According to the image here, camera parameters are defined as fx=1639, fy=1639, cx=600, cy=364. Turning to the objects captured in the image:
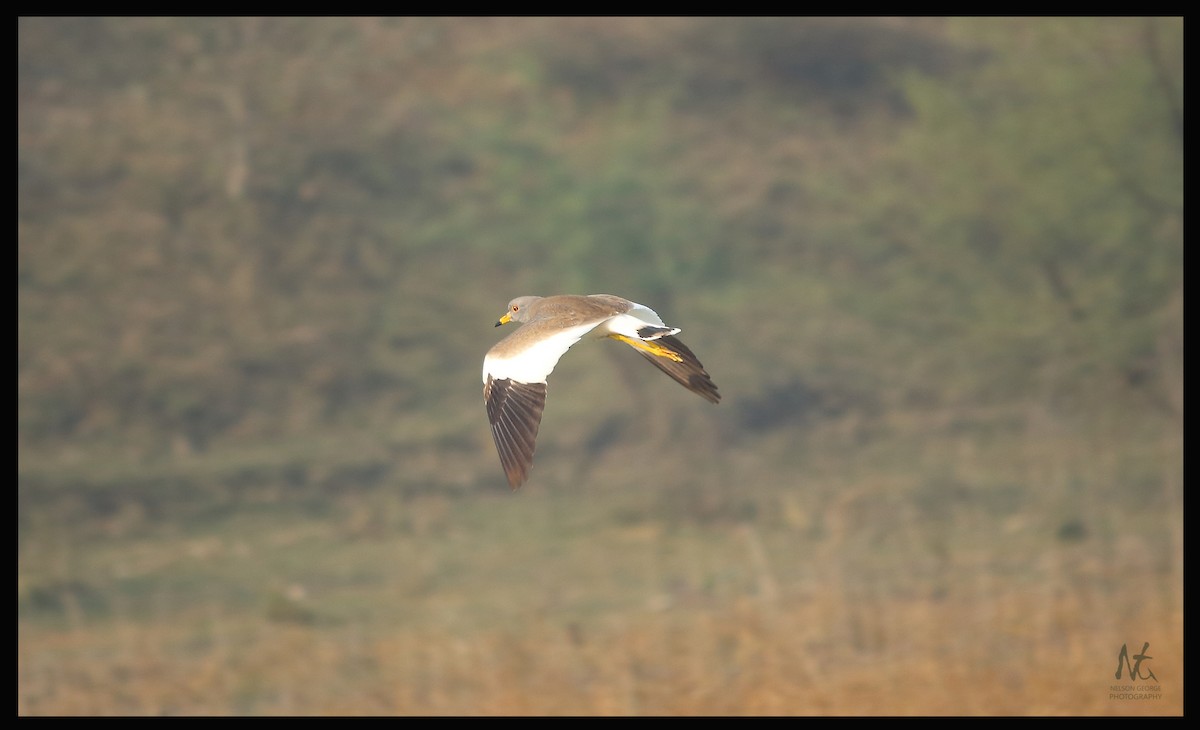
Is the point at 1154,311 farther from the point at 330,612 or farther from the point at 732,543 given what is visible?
the point at 330,612

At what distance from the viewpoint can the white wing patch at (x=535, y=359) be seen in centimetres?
748

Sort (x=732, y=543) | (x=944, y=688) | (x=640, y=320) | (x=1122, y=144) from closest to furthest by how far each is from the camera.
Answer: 1. (x=640, y=320)
2. (x=944, y=688)
3. (x=1122, y=144)
4. (x=732, y=543)

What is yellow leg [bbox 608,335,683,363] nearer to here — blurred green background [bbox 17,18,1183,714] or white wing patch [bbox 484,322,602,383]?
white wing patch [bbox 484,322,602,383]

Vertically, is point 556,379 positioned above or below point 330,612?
above

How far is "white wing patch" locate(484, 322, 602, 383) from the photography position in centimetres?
748

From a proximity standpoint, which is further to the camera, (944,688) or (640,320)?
(944,688)

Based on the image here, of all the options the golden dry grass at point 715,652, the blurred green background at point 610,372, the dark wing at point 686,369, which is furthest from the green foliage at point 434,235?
the dark wing at point 686,369

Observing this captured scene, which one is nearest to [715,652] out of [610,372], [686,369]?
[610,372]

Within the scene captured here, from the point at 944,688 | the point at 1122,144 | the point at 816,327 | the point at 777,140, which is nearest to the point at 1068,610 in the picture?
the point at 944,688

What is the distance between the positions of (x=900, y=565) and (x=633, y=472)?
4.84 metres

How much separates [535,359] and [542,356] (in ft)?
0.12

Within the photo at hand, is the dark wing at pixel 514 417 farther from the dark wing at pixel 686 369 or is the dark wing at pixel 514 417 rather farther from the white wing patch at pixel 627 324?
the dark wing at pixel 686 369

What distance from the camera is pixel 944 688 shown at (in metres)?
16.0

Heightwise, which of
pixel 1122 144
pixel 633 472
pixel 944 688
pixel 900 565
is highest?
pixel 1122 144
